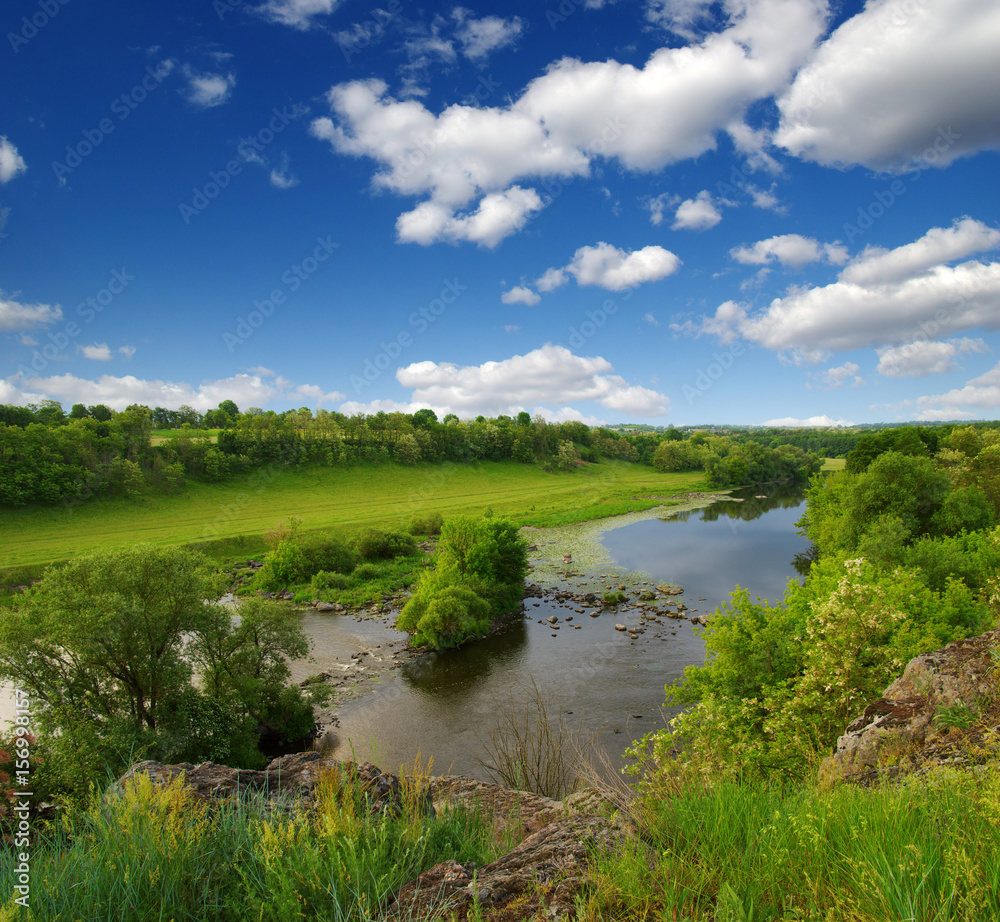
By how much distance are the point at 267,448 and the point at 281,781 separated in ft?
293

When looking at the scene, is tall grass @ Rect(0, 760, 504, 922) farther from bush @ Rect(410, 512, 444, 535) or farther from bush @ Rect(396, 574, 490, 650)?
bush @ Rect(410, 512, 444, 535)

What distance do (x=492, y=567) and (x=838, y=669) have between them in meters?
26.5

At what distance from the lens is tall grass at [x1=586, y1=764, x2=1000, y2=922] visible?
2865mm

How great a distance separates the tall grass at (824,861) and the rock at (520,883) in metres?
0.30

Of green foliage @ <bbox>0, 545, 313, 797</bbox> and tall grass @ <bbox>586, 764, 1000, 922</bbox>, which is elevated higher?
tall grass @ <bbox>586, 764, 1000, 922</bbox>

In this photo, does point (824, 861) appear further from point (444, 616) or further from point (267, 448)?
point (267, 448)

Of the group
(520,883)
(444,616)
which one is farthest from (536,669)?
(520,883)

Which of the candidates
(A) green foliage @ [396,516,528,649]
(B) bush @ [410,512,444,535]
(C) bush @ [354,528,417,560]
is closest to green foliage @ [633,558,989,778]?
(A) green foliage @ [396,516,528,649]

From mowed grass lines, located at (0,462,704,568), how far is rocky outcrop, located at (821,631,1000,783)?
55.9m

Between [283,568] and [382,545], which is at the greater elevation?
[382,545]

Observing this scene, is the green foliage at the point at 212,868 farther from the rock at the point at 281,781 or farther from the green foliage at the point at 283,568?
the green foliage at the point at 283,568

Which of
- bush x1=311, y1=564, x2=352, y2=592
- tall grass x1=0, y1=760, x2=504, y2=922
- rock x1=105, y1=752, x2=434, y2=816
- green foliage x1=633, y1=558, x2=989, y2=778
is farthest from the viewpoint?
bush x1=311, y1=564, x2=352, y2=592

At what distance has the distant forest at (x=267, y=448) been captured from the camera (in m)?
62.2

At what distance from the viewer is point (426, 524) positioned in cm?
6112
